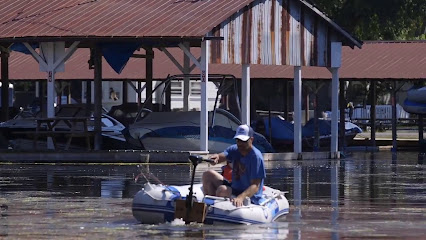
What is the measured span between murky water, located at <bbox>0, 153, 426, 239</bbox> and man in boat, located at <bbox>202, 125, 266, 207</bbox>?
1.60 ft

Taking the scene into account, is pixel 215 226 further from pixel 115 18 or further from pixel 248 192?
pixel 115 18

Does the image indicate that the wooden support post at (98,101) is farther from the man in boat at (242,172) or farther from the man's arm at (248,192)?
the man's arm at (248,192)

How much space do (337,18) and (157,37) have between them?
3599cm

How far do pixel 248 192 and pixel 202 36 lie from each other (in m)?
16.4

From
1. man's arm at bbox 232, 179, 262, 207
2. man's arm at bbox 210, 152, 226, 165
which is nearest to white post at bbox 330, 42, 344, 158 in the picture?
man's arm at bbox 210, 152, 226, 165

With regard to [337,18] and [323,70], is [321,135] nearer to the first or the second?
[323,70]

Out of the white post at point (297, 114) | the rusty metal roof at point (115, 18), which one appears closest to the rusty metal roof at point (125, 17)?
the rusty metal roof at point (115, 18)

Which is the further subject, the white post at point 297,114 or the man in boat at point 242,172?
the white post at point 297,114

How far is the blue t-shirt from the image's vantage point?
1708cm

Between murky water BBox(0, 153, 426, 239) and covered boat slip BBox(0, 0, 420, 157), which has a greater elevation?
covered boat slip BBox(0, 0, 420, 157)

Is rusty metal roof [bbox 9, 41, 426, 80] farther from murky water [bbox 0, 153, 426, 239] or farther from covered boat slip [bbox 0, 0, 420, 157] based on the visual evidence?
murky water [bbox 0, 153, 426, 239]

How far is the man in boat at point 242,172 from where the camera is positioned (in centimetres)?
1702

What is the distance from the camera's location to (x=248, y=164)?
1716 cm

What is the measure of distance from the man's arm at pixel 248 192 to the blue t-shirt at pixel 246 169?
0.22 feet
